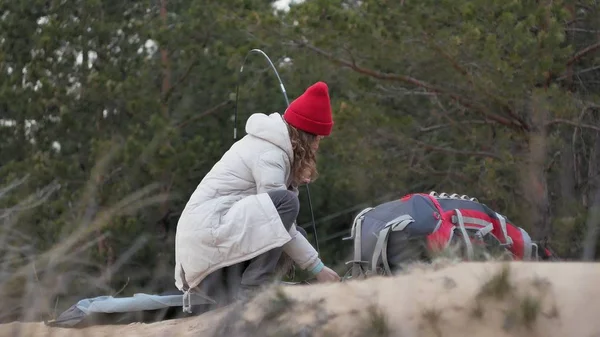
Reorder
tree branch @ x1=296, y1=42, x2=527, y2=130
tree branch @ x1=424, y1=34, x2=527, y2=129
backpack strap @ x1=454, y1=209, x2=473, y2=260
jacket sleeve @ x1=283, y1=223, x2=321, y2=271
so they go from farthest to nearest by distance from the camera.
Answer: tree branch @ x1=296, y1=42, x2=527, y2=130 < tree branch @ x1=424, y1=34, x2=527, y2=129 < jacket sleeve @ x1=283, y1=223, x2=321, y2=271 < backpack strap @ x1=454, y1=209, x2=473, y2=260

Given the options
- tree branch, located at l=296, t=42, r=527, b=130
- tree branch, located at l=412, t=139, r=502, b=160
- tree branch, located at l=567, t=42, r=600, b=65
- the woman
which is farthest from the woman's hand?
tree branch, located at l=412, t=139, r=502, b=160

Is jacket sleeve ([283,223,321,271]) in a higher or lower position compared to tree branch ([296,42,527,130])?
higher

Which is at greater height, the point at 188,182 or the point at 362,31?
the point at 362,31

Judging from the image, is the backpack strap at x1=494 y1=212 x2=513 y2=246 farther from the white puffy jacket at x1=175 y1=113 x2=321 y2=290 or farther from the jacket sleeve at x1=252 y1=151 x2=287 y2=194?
the jacket sleeve at x1=252 y1=151 x2=287 y2=194

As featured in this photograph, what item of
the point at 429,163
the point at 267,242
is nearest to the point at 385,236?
the point at 267,242

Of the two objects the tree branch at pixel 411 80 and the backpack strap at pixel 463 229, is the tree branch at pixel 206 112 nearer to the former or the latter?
the tree branch at pixel 411 80

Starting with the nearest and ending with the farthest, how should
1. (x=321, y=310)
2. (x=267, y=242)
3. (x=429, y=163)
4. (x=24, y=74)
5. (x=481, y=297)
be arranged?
(x=481, y=297) < (x=321, y=310) < (x=267, y=242) < (x=429, y=163) < (x=24, y=74)

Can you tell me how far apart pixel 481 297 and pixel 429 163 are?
767cm

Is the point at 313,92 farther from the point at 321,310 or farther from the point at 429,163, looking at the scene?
the point at 429,163

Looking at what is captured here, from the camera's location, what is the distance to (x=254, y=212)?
451cm

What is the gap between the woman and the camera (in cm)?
452

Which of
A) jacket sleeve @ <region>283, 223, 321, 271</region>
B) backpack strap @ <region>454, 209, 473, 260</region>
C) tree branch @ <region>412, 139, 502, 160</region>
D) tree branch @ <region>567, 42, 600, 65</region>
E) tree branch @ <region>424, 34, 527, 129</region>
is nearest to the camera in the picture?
backpack strap @ <region>454, 209, 473, 260</region>

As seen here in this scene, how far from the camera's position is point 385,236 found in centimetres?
457

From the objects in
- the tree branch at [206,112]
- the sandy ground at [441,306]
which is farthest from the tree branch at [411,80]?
the sandy ground at [441,306]
